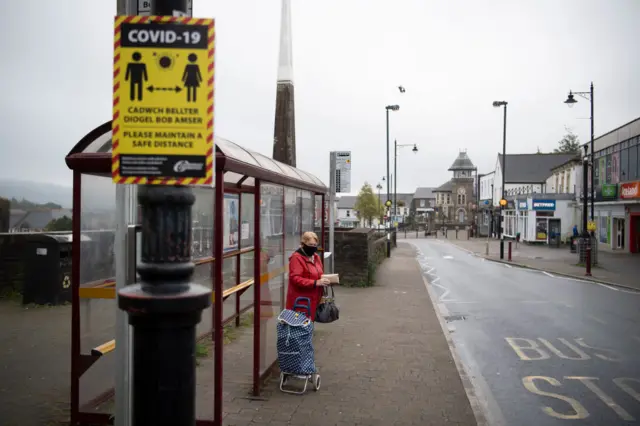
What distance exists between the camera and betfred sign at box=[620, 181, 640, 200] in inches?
1255

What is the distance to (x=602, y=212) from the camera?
39.4 meters

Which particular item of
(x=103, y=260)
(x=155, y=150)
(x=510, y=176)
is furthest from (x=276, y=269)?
(x=510, y=176)

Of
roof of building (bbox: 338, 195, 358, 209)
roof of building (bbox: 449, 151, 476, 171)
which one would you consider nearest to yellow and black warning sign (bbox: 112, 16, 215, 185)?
roof of building (bbox: 449, 151, 476, 171)

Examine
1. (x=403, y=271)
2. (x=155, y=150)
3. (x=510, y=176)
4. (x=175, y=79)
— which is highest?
(x=510, y=176)

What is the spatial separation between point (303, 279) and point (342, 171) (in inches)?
240

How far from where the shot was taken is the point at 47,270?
11133 millimetres

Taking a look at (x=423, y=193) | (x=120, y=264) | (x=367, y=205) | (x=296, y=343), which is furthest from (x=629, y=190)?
(x=423, y=193)

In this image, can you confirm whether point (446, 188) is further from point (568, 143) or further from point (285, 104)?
point (285, 104)

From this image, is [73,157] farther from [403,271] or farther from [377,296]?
[403,271]

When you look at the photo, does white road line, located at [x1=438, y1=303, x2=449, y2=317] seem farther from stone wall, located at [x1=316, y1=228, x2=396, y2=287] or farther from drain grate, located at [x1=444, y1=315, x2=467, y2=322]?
stone wall, located at [x1=316, y1=228, x2=396, y2=287]

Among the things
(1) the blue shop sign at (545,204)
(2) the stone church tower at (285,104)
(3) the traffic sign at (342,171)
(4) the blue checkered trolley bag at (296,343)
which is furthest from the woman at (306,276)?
(1) the blue shop sign at (545,204)

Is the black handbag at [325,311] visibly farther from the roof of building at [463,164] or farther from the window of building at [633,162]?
the roof of building at [463,164]

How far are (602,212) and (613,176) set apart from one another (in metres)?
3.28

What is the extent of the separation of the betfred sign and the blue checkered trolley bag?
103 ft
